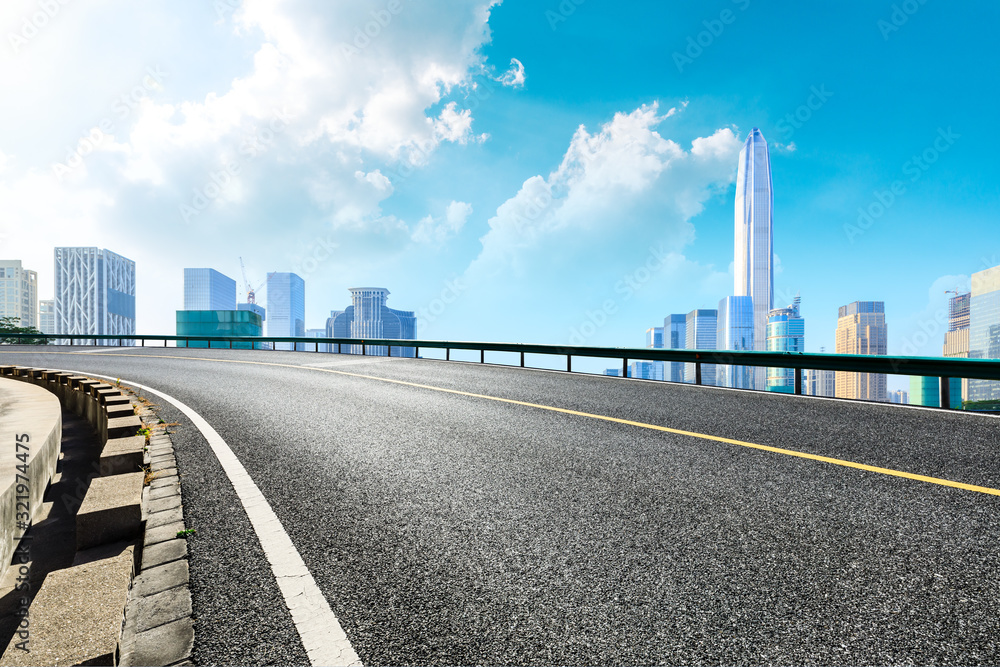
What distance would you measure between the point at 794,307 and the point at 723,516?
20394 cm

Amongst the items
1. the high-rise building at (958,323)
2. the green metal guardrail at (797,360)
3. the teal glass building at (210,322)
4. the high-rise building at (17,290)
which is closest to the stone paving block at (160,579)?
the green metal guardrail at (797,360)

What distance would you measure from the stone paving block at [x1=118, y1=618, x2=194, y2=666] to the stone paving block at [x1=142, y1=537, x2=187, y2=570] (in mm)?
690

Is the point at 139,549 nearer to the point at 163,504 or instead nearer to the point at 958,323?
the point at 163,504

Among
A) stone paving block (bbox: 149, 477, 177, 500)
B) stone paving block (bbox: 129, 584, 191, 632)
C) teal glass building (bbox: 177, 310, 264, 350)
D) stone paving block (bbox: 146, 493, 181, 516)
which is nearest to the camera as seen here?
stone paving block (bbox: 129, 584, 191, 632)

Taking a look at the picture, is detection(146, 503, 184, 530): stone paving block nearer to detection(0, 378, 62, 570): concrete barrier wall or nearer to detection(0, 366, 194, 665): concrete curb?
detection(0, 366, 194, 665): concrete curb

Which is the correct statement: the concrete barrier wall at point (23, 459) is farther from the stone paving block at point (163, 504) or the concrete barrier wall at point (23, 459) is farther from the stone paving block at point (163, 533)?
the stone paving block at point (163, 533)

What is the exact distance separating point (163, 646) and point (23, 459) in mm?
3649

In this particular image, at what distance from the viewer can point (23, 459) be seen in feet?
13.6

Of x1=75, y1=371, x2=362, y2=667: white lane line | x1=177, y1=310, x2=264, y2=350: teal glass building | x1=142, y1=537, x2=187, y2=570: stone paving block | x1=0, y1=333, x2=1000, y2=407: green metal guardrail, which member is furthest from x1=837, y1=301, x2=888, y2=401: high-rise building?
x1=142, y1=537, x2=187, y2=570: stone paving block

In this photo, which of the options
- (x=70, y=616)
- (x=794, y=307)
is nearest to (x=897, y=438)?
(x=70, y=616)

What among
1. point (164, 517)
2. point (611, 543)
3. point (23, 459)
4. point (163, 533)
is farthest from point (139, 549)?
point (611, 543)

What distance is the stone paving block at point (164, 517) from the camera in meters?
3.12

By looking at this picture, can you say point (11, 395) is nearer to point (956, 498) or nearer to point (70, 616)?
point (70, 616)

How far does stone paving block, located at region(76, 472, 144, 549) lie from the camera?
2.84m
